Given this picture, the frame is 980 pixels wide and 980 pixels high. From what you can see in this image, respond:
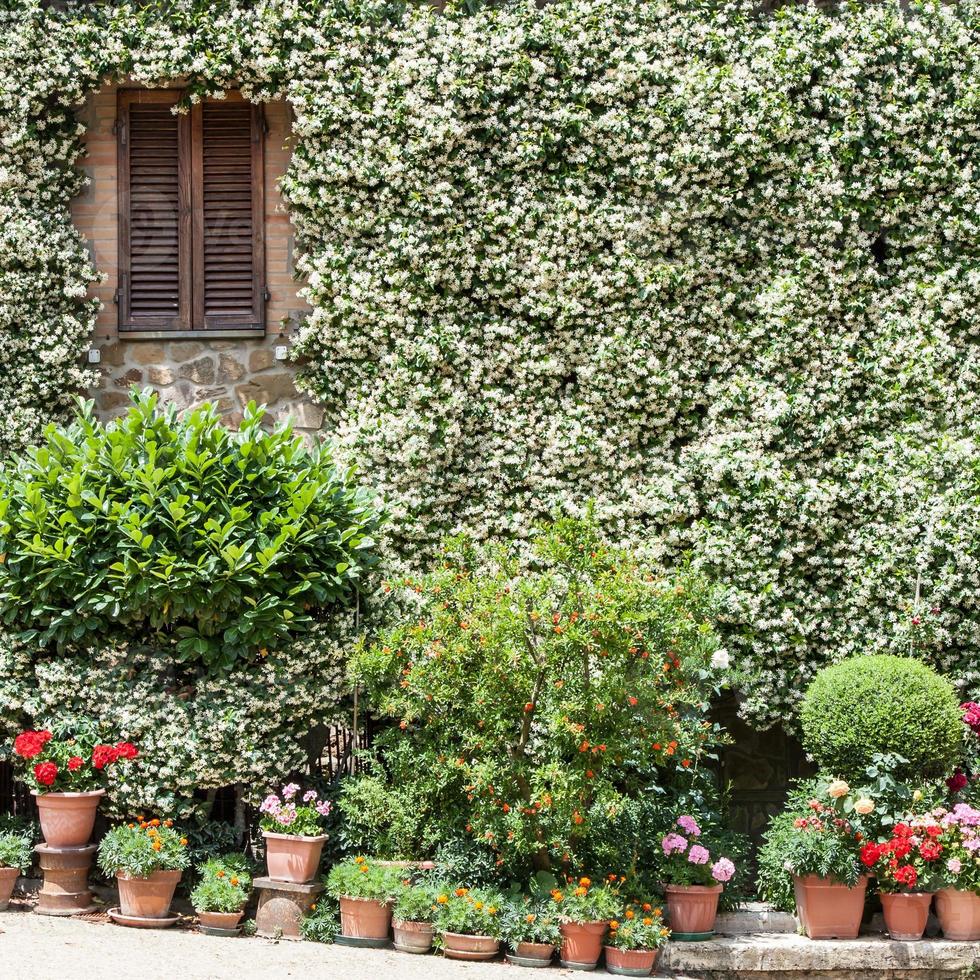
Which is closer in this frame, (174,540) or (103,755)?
(103,755)

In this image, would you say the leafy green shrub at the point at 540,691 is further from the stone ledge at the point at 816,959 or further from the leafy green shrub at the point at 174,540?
the stone ledge at the point at 816,959

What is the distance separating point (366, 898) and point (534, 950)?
36.7 inches

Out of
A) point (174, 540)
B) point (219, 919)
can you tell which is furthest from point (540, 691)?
point (174, 540)

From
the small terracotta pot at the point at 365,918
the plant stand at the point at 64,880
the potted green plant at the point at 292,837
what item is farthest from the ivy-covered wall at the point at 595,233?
the plant stand at the point at 64,880

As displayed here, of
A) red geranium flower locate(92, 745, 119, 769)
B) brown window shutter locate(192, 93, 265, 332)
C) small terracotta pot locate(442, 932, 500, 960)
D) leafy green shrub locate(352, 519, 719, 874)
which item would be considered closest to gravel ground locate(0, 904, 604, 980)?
small terracotta pot locate(442, 932, 500, 960)

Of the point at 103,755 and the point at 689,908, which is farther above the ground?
the point at 103,755

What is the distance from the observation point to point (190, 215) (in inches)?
350

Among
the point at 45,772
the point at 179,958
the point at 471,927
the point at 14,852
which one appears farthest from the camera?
the point at 14,852

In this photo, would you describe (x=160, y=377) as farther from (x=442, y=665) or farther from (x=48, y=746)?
(x=442, y=665)

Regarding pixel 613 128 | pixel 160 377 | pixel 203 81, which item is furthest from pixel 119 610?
pixel 613 128

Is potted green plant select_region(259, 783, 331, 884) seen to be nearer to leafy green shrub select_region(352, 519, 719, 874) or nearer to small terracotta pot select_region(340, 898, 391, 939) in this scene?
small terracotta pot select_region(340, 898, 391, 939)

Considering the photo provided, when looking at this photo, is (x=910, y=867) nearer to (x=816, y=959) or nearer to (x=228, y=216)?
(x=816, y=959)

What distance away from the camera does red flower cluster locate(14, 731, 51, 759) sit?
668 centimetres

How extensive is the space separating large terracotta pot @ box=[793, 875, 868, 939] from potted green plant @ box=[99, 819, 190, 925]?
3.41 metres
